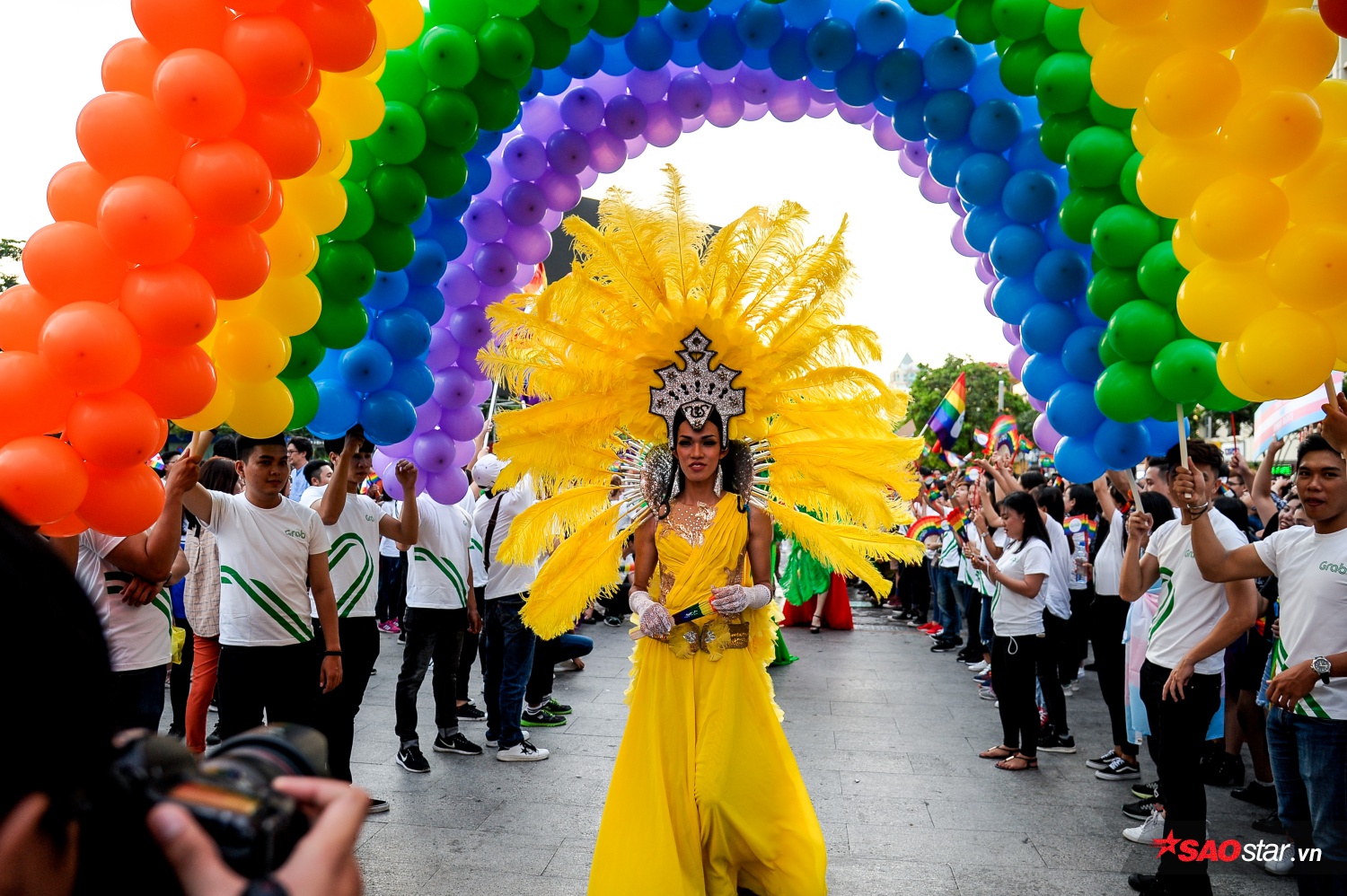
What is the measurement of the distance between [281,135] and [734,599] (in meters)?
2.41

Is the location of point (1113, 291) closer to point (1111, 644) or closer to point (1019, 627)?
point (1019, 627)

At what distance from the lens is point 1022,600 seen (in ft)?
20.4

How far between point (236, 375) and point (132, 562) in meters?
0.83

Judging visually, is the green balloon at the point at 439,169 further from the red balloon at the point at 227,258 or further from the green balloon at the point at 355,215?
the red balloon at the point at 227,258

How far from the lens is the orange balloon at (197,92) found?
121 inches

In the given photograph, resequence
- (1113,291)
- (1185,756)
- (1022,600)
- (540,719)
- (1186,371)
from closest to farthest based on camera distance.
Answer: (1186,371), (1113,291), (1185,756), (1022,600), (540,719)

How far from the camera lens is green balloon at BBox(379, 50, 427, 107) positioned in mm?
4434

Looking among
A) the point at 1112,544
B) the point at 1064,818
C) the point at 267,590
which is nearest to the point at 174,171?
the point at 267,590

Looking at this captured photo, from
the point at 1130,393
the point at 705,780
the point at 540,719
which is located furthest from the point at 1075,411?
the point at 540,719

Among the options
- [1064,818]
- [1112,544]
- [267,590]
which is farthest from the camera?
[1112,544]

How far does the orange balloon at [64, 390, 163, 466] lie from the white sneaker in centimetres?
479

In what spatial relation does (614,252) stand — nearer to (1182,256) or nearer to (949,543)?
(1182,256)

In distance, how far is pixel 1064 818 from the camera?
17.0 feet

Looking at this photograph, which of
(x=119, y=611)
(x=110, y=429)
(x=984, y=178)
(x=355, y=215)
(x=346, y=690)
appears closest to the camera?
(x=110, y=429)
